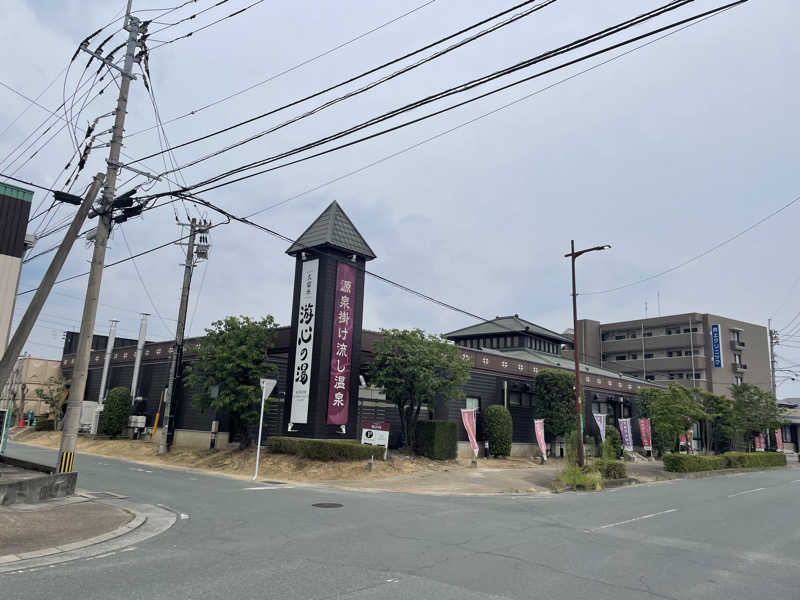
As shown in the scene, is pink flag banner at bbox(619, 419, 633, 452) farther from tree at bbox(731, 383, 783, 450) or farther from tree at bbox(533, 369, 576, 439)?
tree at bbox(731, 383, 783, 450)

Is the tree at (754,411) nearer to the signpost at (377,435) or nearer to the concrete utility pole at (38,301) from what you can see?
the signpost at (377,435)

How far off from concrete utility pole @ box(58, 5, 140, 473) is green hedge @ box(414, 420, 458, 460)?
15.3 meters

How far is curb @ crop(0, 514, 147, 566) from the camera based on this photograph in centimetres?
783

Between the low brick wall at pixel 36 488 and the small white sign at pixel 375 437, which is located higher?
the small white sign at pixel 375 437

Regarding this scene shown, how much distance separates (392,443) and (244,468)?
7.69 metres

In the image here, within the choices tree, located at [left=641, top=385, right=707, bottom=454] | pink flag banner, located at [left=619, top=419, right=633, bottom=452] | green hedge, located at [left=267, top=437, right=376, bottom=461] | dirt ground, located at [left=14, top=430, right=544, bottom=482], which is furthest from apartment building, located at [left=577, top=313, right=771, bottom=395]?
green hedge, located at [left=267, top=437, right=376, bottom=461]

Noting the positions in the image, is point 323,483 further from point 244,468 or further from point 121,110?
point 121,110

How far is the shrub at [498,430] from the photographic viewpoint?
31.0 m

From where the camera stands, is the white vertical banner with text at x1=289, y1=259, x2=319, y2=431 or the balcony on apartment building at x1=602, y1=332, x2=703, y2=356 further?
the balcony on apartment building at x1=602, y1=332, x2=703, y2=356

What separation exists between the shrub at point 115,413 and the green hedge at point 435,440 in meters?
20.4

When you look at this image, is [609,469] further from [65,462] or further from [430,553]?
[65,462]

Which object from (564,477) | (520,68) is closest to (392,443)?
(564,477)

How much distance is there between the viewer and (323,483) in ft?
67.3

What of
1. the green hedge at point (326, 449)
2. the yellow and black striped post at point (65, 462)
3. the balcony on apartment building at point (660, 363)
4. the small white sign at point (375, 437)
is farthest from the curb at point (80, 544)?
the balcony on apartment building at point (660, 363)
